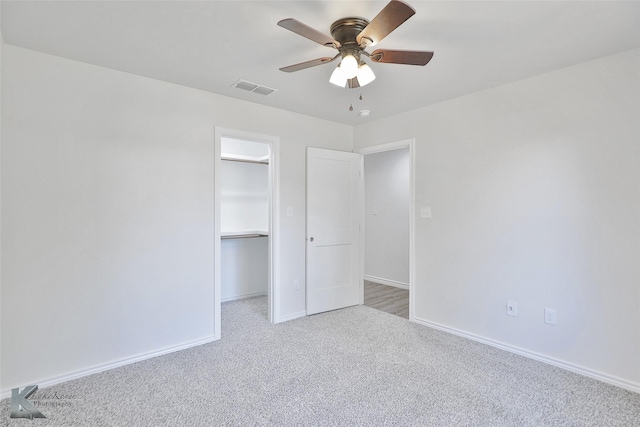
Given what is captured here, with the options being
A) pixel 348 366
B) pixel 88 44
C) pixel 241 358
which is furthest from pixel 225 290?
pixel 88 44

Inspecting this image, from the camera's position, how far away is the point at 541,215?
8.93 ft

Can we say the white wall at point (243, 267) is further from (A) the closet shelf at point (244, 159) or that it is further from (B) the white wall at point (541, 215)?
(B) the white wall at point (541, 215)

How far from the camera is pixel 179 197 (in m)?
2.95

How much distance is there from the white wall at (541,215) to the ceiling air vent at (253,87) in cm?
171

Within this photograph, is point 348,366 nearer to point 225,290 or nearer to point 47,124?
point 225,290

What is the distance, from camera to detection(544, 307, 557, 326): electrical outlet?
8.70 ft

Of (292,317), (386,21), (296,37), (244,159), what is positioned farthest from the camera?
(244,159)

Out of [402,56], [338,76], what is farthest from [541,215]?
[338,76]

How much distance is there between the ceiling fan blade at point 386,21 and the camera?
1431mm

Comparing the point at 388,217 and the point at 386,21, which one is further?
the point at 388,217

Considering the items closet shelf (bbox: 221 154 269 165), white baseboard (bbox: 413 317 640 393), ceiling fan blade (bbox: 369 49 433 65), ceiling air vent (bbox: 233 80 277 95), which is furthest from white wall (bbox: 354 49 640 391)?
closet shelf (bbox: 221 154 269 165)

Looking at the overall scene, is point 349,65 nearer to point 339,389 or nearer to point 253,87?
point 253,87

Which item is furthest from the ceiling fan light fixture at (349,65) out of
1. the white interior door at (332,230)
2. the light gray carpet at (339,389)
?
the light gray carpet at (339,389)

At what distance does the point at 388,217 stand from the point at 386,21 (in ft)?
13.2
